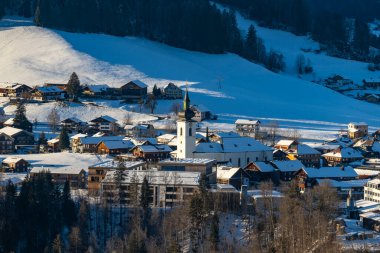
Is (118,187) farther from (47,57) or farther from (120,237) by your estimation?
(47,57)

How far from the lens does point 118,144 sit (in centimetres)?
5800

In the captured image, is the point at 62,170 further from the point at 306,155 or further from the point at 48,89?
the point at 48,89

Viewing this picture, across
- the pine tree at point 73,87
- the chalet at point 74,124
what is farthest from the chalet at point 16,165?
the pine tree at point 73,87

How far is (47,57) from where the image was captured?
87.2m

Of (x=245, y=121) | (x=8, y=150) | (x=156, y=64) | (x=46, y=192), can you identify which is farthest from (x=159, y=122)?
(x=46, y=192)

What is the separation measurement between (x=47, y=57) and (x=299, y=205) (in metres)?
49.1

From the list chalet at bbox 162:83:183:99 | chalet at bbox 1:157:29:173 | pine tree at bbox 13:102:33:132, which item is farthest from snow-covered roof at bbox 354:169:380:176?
chalet at bbox 162:83:183:99

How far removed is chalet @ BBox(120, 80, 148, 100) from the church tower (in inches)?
893

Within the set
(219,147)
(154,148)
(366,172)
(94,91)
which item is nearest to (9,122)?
(94,91)

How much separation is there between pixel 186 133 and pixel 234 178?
5.15 m

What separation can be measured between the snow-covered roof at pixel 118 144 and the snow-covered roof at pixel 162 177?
34.2ft

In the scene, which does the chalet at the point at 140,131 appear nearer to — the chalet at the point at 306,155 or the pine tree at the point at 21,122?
the pine tree at the point at 21,122

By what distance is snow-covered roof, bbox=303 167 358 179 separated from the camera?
52.1 meters

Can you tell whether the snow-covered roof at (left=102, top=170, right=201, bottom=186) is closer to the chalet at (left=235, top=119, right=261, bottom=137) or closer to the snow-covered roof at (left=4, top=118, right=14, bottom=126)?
the snow-covered roof at (left=4, top=118, right=14, bottom=126)
